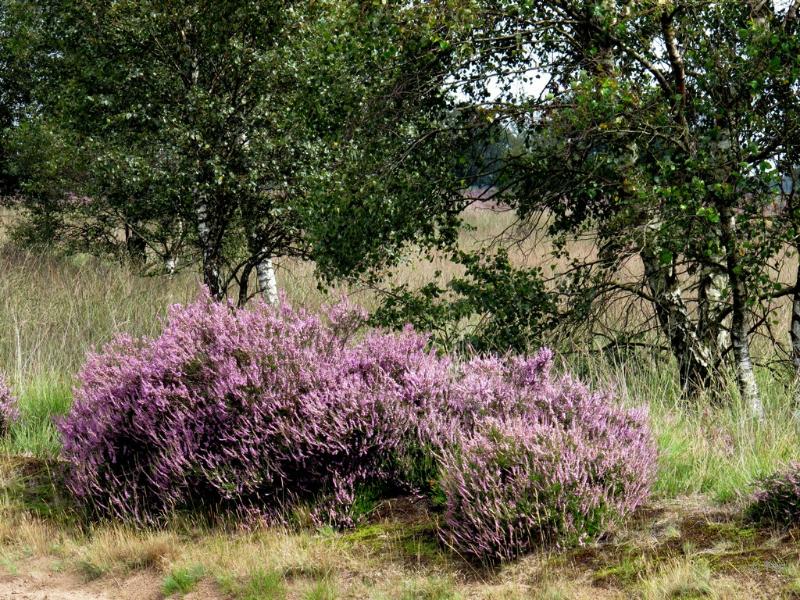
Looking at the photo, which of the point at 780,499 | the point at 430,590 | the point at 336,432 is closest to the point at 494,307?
the point at 336,432

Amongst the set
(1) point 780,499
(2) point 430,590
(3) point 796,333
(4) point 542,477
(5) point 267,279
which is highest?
(5) point 267,279

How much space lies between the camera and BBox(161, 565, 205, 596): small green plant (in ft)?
15.9

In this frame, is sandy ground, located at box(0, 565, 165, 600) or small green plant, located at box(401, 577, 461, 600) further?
sandy ground, located at box(0, 565, 165, 600)

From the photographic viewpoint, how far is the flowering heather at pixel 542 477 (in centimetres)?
461

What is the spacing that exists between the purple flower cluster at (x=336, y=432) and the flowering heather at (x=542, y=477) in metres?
0.01

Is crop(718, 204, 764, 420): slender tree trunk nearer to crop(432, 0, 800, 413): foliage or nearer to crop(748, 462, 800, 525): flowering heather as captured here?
crop(432, 0, 800, 413): foliage

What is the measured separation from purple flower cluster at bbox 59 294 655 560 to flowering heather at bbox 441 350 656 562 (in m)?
0.01

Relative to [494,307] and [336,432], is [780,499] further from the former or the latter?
[494,307]

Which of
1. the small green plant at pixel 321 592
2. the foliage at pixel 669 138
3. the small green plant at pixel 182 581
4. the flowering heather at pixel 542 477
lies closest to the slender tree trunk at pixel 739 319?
the foliage at pixel 669 138

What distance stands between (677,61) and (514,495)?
4.54 metres

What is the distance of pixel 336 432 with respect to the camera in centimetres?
536

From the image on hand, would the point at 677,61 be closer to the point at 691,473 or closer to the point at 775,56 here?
the point at 775,56

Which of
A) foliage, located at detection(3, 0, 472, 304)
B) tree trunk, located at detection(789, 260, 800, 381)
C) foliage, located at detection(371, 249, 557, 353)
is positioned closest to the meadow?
tree trunk, located at detection(789, 260, 800, 381)

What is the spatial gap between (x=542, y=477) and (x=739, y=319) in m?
3.58
